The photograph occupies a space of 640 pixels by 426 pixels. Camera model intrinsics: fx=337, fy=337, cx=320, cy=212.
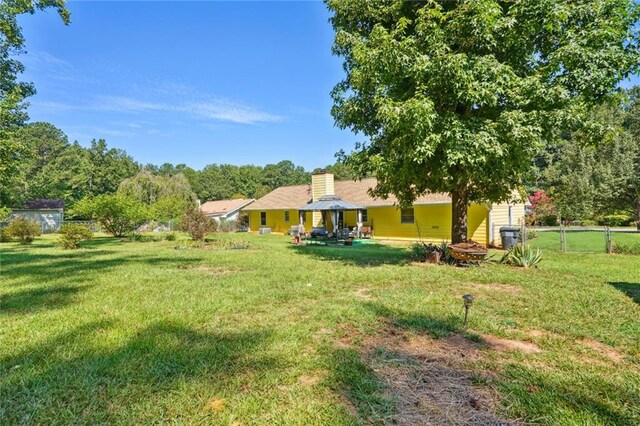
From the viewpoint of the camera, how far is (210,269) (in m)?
9.62

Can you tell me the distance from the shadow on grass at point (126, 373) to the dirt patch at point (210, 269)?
453 centimetres

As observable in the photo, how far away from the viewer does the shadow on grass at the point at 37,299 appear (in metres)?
5.52

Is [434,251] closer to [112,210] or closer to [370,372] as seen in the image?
[370,372]

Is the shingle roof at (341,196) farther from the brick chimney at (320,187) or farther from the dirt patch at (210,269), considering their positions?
the dirt patch at (210,269)

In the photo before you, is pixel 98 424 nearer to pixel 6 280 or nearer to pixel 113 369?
pixel 113 369

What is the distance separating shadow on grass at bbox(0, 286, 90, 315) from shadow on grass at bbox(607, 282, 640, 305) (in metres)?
9.96

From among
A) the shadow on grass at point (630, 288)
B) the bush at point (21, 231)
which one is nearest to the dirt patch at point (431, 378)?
the shadow on grass at point (630, 288)

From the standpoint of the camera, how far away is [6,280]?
7844 mm

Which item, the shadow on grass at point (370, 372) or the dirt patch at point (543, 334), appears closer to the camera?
the shadow on grass at point (370, 372)

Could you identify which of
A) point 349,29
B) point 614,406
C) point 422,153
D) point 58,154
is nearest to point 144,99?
point 349,29

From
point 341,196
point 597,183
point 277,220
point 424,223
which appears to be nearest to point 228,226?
point 277,220

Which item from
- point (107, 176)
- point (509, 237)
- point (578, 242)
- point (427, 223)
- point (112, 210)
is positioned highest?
point (107, 176)

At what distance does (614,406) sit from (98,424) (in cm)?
398

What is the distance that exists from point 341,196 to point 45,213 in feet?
109
